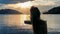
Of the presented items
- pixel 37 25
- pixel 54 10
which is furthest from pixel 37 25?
pixel 54 10

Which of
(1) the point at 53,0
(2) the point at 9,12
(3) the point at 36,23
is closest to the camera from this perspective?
(3) the point at 36,23

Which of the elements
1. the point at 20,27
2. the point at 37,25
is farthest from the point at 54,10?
the point at 37,25

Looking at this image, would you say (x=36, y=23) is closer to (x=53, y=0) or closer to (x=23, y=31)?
(x=23, y=31)

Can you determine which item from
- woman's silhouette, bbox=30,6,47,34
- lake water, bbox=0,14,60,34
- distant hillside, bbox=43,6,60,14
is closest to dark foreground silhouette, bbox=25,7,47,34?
woman's silhouette, bbox=30,6,47,34

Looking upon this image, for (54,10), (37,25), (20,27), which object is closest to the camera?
(37,25)

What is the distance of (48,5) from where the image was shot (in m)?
2.20

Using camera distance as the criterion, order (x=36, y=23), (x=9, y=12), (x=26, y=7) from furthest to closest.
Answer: (x=26, y=7) → (x=9, y=12) → (x=36, y=23)

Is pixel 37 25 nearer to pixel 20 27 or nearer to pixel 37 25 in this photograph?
pixel 37 25

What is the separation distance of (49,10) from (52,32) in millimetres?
1103

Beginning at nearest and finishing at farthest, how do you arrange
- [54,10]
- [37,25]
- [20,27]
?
[37,25]
[20,27]
[54,10]

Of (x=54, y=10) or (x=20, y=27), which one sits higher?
(x=54, y=10)

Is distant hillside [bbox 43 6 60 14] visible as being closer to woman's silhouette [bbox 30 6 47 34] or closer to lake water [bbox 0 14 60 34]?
lake water [bbox 0 14 60 34]

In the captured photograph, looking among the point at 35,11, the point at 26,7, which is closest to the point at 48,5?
the point at 26,7

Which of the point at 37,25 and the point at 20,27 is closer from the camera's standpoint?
the point at 37,25
